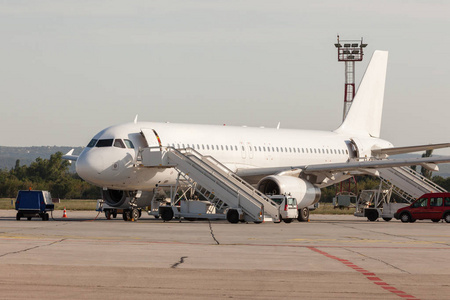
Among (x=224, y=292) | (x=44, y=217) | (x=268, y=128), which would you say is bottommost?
(x=44, y=217)

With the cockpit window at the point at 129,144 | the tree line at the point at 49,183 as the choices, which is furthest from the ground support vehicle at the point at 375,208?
the tree line at the point at 49,183

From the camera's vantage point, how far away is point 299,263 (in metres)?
17.8

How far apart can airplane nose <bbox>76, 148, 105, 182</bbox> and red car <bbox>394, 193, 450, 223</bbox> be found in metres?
16.6

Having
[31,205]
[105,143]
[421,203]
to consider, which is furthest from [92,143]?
[421,203]

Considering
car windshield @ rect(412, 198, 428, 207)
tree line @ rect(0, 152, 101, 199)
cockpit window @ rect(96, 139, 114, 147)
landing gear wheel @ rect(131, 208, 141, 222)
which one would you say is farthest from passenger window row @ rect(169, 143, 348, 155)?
tree line @ rect(0, 152, 101, 199)

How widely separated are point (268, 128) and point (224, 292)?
34936 millimetres

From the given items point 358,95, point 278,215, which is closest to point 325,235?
point 278,215

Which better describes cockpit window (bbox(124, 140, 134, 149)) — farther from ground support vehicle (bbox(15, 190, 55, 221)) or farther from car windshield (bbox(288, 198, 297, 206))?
car windshield (bbox(288, 198, 297, 206))

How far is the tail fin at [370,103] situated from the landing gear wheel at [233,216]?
1884 cm

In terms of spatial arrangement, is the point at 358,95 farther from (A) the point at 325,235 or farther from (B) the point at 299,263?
(B) the point at 299,263

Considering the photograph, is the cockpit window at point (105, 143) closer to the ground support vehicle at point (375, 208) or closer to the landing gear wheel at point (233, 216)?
the landing gear wheel at point (233, 216)

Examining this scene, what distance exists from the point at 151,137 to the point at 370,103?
2151cm

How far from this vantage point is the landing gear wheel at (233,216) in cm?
3606

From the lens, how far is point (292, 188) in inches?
1539
